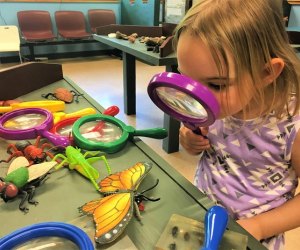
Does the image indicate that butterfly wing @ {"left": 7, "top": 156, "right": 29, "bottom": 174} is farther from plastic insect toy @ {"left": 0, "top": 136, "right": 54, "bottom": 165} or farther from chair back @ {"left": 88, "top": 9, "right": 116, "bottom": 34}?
chair back @ {"left": 88, "top": 9, "right": 116, "bottom": 34}

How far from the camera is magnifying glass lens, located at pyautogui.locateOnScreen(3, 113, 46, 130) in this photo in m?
0.79

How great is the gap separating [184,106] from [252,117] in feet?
0.64

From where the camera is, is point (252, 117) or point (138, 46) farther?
point (138, 46)

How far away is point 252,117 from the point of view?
2.22 feet

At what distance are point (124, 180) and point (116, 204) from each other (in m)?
0.08

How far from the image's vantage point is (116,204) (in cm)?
51

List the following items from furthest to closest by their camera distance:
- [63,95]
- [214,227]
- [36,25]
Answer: [36,25] < [63,95] < [214,227]

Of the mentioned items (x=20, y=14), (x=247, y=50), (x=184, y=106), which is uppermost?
(x=247, y=50)

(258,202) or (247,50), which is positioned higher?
(247,50)

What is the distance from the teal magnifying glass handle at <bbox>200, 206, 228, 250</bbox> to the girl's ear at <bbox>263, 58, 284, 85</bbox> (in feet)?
0.88

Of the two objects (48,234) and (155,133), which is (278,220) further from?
(48,234)

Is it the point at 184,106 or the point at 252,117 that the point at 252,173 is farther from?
the point at 184,106

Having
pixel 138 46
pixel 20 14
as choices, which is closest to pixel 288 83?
pixel 138 46

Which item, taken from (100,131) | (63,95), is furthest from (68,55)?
(100,131)
